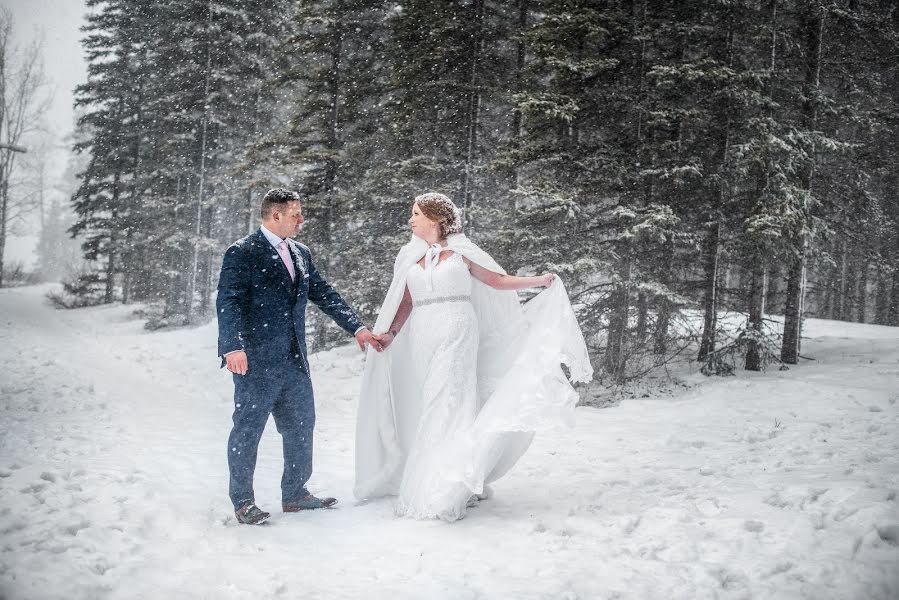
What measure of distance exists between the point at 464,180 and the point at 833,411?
8.17 meters

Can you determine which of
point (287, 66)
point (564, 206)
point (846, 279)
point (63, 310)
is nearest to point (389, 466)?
point (564, 206)

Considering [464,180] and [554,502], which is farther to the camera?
[464,180]

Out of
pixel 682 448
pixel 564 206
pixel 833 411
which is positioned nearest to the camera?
pixel 682 448

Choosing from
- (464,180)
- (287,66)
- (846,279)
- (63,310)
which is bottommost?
(63,310)

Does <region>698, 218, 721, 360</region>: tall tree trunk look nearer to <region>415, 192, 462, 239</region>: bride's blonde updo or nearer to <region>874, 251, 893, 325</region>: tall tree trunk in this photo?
<region>415, 192, 462, 239</region>: bride's blonde updo

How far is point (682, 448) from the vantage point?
7.07 meters

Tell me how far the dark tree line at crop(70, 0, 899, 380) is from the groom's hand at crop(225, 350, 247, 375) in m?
6.48

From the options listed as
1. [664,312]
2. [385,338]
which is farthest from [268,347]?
[664,312]

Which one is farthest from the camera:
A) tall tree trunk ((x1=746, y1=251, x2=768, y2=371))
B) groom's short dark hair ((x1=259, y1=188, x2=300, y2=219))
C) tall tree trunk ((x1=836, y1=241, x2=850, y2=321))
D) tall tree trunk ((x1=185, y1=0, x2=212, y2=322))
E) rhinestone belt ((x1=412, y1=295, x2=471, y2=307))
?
tall tree trunk ((x1=836, y1=241, x2=850, y2=321))

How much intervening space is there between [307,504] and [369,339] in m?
1.51

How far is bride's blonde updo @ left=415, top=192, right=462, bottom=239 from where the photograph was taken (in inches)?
197

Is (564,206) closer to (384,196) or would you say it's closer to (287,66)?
(384,196)

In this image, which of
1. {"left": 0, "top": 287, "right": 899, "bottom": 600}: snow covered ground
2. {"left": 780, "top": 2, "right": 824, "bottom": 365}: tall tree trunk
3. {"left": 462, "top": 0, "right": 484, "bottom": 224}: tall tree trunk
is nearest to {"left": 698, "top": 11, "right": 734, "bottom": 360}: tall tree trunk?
{"left": 780, "top": 2, "right": 824, "bottom": 365}: tall tree trunk

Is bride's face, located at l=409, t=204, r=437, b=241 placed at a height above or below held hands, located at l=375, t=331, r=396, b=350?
above
